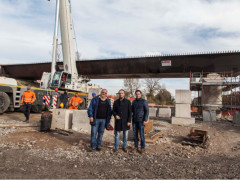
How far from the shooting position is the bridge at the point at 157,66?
14.8m

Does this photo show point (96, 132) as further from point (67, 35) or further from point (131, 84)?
point (131, 84)

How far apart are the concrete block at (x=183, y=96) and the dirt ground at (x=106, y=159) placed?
11.5 feet

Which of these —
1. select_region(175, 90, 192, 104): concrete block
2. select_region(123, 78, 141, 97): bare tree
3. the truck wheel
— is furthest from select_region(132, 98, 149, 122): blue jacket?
select_region(123, 78, 141, 97): bare tree

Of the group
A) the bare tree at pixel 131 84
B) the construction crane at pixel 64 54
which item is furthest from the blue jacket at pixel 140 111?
the bare tree at pixel 131 84

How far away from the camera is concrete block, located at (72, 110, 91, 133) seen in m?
7.35

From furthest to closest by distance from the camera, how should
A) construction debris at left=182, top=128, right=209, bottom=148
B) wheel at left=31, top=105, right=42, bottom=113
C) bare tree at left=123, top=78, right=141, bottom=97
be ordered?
bare tree at left=123, top=78, right=141, bottom=97 → wheel at left=31, top=105, right=42, bottom=113 → construction debris at left=182, top=128, right=209, bottom=148


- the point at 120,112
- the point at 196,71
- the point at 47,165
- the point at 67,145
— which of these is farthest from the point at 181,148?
the point at 196,71

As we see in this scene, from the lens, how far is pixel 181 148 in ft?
18.5

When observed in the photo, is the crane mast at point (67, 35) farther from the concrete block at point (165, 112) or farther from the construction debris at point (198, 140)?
the construction debris at point (198, 140)

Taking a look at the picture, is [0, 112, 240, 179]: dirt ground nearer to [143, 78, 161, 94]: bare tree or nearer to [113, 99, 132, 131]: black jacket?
[113, 99, 132, 131]: black jacket

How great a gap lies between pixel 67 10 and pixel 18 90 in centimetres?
690

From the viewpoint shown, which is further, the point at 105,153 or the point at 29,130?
the point at 29,130

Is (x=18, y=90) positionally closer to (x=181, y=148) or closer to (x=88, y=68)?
(x=88, y=68)

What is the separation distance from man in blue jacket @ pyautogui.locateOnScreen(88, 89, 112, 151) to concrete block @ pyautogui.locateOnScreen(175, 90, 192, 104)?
593 centimetres
